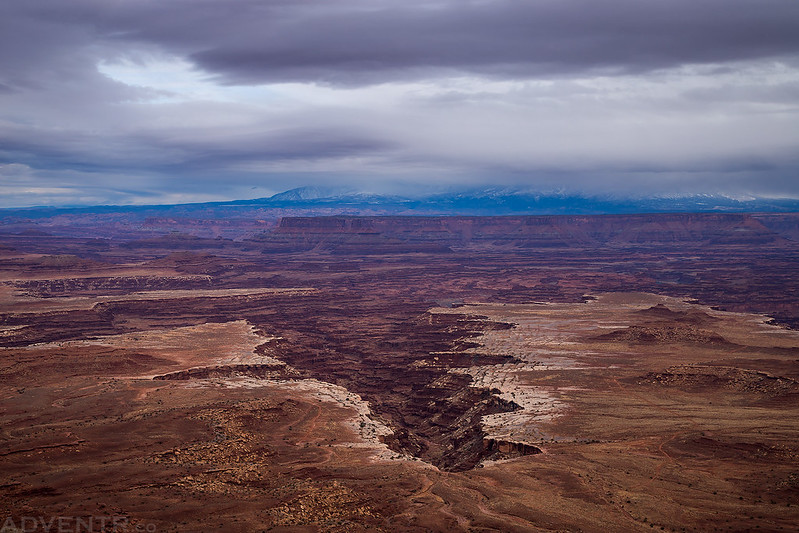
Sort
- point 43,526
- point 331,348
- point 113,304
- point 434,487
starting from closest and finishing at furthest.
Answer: point 43,526
point 434,487
point 331,348
point 113,304

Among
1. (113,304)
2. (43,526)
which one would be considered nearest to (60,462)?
(43,526)

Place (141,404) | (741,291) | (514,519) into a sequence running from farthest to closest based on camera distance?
1. (741,291)
2. (141,404)
3. (514,519)

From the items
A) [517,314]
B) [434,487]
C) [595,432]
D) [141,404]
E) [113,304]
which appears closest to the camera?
[434,487]

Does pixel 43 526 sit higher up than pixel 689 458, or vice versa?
pixel 43 526

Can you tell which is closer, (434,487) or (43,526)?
(43,526)

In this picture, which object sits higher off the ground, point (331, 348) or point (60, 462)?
point (60, 462)

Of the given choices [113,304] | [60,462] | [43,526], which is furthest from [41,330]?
[43,526]

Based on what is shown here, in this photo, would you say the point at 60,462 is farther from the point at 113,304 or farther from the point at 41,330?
the point at 113,304

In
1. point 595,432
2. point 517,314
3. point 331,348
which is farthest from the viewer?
point 517,314

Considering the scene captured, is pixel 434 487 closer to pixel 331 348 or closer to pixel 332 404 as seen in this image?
pixel 332 404
